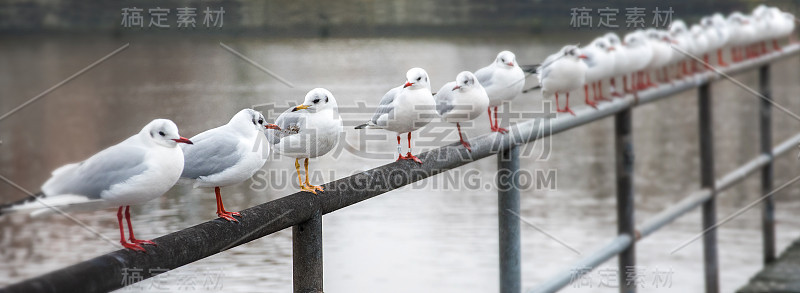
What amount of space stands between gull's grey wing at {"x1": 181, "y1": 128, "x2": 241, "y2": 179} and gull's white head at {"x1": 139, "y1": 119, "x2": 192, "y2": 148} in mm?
229

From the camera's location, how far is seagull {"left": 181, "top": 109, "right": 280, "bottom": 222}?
166 cm

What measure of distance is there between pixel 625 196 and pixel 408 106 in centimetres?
133

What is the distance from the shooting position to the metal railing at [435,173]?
1342 mm

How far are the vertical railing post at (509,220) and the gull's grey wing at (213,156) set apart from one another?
3.09 ft

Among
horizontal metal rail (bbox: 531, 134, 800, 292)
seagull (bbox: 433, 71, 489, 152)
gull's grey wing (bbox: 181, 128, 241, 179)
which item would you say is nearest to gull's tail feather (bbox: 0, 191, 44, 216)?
gull's grey wing (bbox: 181, 128, 241, 179)

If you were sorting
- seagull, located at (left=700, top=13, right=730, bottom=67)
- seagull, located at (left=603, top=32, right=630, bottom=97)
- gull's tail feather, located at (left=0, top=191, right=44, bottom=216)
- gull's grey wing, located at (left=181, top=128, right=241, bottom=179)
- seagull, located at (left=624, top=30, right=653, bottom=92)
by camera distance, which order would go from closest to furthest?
gull's tail feather, located at (left=0, top=191, right=44, bottom=216) → gull's grey wing, located at (left=181, top=128, right=241, bottom=179) → seagull, located at (left=603, top=32, right=630, bottom=97) → seagull, located at (left=624, top=30, right=653, bottom=92) → seagull, located at (left=700, top=13, right=730, bottom=67)

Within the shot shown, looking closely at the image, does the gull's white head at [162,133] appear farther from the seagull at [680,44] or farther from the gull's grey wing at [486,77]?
the seagull at [680,44]

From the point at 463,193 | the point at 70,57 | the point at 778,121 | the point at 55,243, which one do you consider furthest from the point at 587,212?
the point at 70,57

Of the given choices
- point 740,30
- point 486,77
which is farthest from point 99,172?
point 740,30

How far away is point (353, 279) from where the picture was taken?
5.53 meters

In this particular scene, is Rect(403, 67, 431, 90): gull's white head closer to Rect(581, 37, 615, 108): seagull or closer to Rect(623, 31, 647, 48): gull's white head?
Rect(581, 37, 615, 108): seagull

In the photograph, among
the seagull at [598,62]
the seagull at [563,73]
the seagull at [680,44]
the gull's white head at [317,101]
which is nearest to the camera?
the gull's white head at [317,101]

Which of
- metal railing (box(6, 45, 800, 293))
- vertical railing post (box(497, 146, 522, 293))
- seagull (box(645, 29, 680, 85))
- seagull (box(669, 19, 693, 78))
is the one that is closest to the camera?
metal railing (box(6, 45, 800, 293))

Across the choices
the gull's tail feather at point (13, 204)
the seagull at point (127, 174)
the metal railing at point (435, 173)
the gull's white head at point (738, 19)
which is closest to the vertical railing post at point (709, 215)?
the metal railing at point (435, 173)
